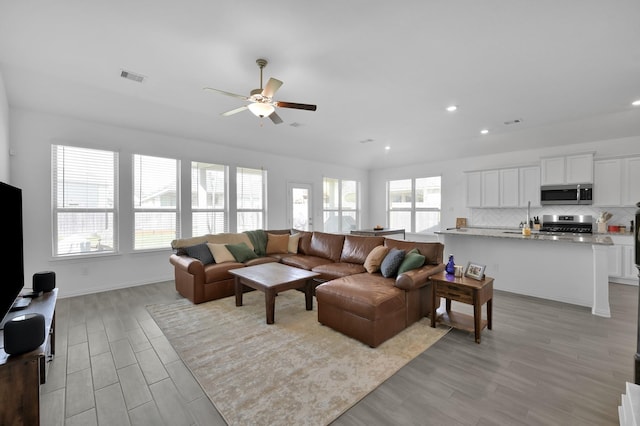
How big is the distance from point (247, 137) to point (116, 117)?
2318 millimetres

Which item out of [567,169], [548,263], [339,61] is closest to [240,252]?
[339,61]

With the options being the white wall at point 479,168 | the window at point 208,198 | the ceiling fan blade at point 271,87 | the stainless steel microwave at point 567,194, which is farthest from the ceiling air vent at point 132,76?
the stainless steel microwave at point 567,194

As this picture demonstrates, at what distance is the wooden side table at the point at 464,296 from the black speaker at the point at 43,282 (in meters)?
3.84

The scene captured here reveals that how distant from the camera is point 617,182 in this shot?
539cm

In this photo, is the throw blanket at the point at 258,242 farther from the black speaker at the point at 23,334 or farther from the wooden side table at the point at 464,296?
the black speaker at the point at 23,334

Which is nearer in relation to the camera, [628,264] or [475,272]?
[475,272]

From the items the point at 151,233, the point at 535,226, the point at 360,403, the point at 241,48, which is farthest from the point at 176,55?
the point at 535,226

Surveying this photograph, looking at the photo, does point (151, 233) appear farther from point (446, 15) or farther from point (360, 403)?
point (446, 15)

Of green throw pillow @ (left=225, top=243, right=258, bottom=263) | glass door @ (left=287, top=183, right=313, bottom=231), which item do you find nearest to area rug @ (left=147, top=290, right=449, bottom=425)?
green throw pillow @ (left=225, top=243, right=258, bottom=263)

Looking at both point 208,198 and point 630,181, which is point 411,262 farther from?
point 630,181

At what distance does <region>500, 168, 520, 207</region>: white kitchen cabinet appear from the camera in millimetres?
6461

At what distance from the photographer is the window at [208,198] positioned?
576cm

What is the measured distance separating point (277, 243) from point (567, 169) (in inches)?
249

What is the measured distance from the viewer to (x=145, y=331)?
3.13m
